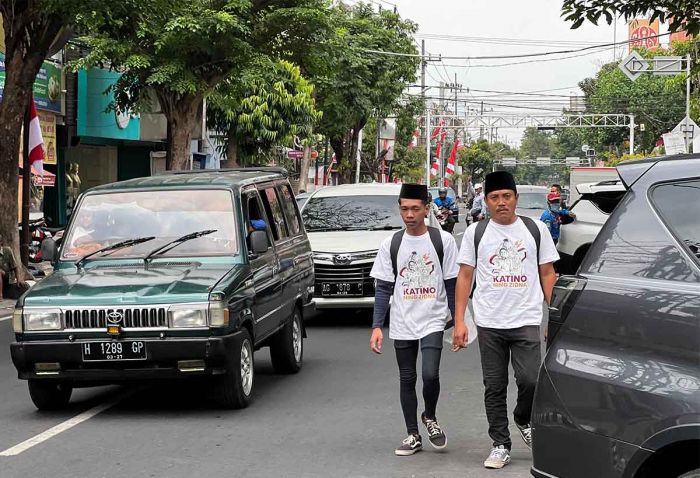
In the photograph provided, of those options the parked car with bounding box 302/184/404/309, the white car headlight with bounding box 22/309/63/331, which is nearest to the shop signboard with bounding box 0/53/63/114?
the parked car with bounding box 302/184/404/309

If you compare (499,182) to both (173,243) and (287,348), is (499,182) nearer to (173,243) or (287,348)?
(173,243)

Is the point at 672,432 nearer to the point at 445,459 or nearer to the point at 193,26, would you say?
the point at 445,459

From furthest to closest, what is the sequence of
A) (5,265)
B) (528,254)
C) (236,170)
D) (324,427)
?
(5,265) < (236,170) < (324,427) < (528,254)

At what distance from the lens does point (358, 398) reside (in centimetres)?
956

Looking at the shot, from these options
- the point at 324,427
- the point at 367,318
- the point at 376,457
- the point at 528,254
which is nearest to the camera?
the point at 528,254

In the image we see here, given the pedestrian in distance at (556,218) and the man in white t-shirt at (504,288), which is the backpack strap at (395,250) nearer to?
the man in white t-shirt at (504,288)

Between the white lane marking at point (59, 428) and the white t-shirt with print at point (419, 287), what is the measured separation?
2705 millimetres

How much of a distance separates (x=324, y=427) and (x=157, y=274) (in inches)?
74.4

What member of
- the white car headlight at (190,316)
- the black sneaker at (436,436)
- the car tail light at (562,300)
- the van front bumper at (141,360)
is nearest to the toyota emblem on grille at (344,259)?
the van front bumper at (141,360)

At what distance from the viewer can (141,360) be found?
845 cm

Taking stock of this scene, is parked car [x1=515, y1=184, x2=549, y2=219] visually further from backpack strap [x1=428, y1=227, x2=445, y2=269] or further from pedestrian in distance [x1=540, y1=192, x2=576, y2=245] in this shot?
backpack strap [x1=428, y1=227, x2=445, y2=269]

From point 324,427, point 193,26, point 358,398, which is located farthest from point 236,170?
point 193,26

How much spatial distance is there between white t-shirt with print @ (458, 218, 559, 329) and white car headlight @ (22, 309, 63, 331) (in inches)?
133

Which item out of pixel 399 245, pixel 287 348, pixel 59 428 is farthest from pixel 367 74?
pixel 399 245
